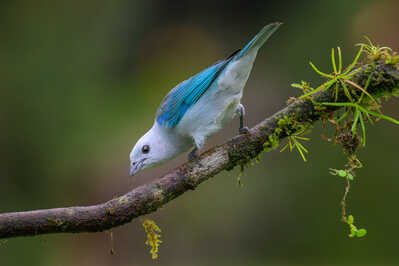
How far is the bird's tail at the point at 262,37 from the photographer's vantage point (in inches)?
151

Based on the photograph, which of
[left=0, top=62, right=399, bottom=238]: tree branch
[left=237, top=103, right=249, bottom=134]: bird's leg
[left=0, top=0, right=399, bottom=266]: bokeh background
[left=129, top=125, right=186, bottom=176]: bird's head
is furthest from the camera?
[left=0, top=0, right=399, bottom=266]: bokeh background

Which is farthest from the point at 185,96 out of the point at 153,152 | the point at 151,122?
the point at 151,122

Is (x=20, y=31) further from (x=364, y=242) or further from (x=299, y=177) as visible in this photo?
(x=364, y=242)

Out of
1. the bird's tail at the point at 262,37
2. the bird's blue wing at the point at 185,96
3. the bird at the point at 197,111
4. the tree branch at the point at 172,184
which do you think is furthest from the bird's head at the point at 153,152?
the bird's tail at the point at 262,37

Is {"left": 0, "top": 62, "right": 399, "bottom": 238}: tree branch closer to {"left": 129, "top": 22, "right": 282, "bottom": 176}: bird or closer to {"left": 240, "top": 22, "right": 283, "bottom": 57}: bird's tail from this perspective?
{"left": 129, "top": 22, "right": 282, "bottom": 176}: bird

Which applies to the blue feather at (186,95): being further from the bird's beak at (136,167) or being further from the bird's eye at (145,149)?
the bird's beak at (136,167)

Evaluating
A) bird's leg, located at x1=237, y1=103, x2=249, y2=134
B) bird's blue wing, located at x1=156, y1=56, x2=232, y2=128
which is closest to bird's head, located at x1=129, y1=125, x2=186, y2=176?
bird's blue wing, located at x1=156, y1=56, x2=232, y2=128

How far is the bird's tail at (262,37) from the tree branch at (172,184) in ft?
2.37

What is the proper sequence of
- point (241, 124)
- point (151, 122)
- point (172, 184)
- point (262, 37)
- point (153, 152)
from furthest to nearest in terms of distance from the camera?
point (151, 122) → point (153, 152) → point (241, 124) → point (262, 37) → point (172, 184)

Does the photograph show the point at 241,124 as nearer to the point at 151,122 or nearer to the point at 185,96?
the point at 185,96

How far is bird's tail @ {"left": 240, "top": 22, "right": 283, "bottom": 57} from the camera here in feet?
12.5

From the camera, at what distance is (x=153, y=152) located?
4.71 m

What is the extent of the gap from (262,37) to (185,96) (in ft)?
3.76

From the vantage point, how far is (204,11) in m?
9.86
